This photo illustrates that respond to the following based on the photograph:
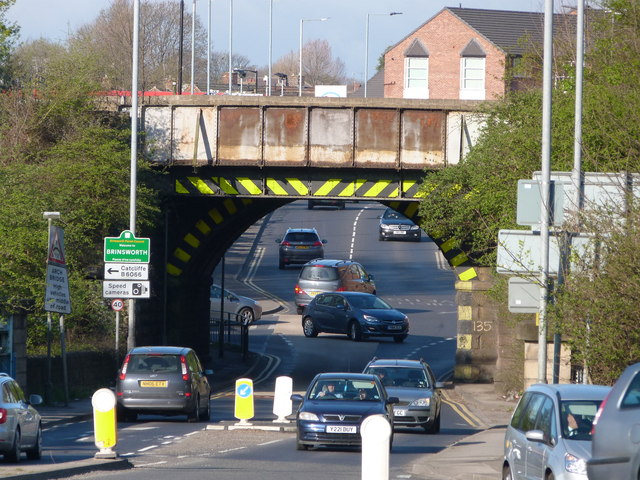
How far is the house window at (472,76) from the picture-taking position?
234ft

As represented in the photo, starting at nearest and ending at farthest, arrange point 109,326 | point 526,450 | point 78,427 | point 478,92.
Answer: point 526,450, point 78,427, point 109,326, point 478,92

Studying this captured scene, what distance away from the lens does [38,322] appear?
93.5 feet

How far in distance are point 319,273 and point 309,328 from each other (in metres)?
5.59

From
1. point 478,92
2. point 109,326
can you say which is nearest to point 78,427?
point 109,326

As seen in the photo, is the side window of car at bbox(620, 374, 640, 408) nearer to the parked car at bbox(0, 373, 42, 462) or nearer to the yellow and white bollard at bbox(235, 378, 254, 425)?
the parked car at bbox(0, 373, 42, 462)

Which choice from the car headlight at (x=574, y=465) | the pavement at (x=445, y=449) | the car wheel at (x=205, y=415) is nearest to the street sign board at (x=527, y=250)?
the pavement at (x=445, y=449)

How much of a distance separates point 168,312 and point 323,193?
643 centimetres

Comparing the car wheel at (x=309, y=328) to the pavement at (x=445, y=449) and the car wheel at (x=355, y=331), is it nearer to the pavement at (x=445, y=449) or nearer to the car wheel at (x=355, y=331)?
the car wheel at (x=355, y=331)

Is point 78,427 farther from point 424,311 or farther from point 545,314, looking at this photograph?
point 424,311

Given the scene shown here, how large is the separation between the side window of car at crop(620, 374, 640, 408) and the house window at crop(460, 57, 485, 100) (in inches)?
2486

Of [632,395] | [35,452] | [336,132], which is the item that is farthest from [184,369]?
[632,395]

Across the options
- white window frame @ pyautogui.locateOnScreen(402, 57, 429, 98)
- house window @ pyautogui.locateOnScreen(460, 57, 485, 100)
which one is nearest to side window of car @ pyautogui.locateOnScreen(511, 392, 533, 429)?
house window @ pyautogui.locateOnScreen(460, 57, 485, 100)

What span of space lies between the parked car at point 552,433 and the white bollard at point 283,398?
32.6ft

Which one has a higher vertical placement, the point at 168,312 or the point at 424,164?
the point at 424,164
